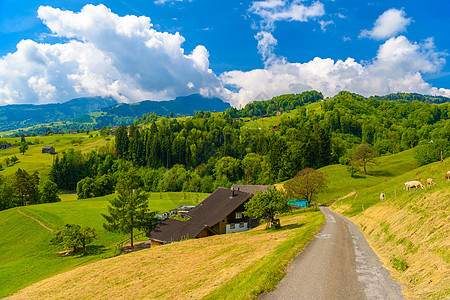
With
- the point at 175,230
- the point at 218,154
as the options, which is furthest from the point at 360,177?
the point at 218,154

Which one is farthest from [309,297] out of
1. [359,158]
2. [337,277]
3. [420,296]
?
[359,158]

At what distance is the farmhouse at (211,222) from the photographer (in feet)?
159

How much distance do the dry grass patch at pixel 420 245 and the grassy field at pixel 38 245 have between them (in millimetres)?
46213

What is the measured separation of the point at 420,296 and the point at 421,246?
5.28 meters

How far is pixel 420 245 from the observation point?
14.7 metres

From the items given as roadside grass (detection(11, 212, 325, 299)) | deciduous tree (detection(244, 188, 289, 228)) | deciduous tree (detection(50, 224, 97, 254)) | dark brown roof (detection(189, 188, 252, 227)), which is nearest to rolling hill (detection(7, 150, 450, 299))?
roadside grass (detection(11, 212, 325, 299))

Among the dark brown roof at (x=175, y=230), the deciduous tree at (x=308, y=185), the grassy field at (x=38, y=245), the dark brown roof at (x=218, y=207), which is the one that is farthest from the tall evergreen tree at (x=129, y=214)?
→ the deciduous tree at (x=308, y=185)

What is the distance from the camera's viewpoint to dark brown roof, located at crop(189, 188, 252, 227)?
55.5m

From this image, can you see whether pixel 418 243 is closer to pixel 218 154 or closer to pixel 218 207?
pixel 218 207

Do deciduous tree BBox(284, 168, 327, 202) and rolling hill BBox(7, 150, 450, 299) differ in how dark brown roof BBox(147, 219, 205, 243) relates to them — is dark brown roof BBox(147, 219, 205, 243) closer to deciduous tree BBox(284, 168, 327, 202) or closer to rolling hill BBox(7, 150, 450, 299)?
rolling hill BBox(7, 150, 450, 299)

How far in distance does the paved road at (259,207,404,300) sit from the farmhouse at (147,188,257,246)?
106 ft

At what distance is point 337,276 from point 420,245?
5.78m

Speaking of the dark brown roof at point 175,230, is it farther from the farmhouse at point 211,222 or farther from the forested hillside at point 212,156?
the forested hillside at point 212,156

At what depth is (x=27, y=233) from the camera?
6059 cm
